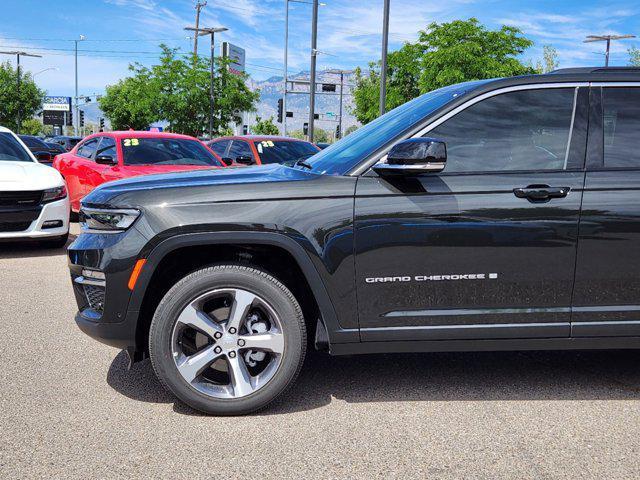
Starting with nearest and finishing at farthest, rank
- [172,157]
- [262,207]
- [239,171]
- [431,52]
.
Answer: [262,207] < [239,171] < [172,157] < [431,52]

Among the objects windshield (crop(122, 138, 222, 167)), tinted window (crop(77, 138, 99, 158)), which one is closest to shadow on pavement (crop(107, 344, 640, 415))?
windshield (crop(122, 138, 222, 167))

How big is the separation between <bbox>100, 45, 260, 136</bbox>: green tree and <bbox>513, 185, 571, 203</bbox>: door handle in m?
36.6

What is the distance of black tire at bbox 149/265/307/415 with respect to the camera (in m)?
3.47

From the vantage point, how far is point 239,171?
3984mm

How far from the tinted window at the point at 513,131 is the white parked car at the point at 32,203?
20.8 feet

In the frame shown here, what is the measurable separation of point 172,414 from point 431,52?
115ft

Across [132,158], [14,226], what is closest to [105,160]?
[132,158]

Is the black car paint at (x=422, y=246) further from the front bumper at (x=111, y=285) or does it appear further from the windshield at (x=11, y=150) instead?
the windshield at (x=11, y=150)

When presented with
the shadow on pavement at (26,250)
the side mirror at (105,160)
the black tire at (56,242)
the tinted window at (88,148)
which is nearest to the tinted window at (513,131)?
the black tire at (56,242)

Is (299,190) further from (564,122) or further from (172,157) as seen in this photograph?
(172,157)

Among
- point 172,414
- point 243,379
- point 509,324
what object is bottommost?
point 172,414

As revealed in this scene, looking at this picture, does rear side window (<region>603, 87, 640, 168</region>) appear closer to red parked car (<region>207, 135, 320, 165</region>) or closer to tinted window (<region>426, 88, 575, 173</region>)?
tinted window (<region>426, 88, 575, 173</region>)

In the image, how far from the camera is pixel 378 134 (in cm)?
392

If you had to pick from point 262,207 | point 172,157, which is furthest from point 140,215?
point 172,157
